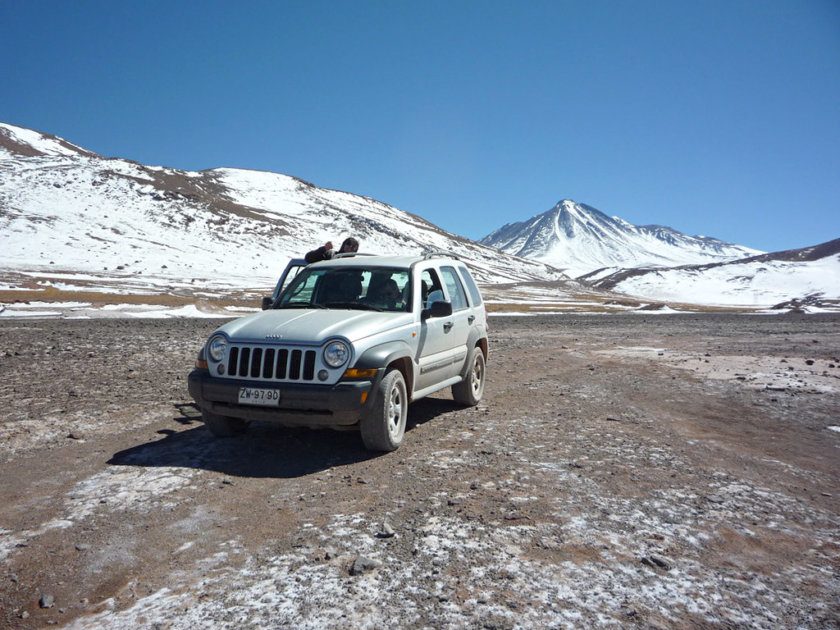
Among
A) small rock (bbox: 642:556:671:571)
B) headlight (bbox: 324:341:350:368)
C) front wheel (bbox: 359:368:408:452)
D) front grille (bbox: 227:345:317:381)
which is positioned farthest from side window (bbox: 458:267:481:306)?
small rock (bbox: 642:556:671:571)

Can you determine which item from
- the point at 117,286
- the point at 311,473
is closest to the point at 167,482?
the point at 311,473

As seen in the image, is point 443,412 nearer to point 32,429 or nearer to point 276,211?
point 32,429

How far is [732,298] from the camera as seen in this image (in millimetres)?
137625

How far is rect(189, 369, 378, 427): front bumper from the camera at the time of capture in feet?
17.8

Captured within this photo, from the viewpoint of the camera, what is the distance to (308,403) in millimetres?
5438

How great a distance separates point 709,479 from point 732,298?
150m

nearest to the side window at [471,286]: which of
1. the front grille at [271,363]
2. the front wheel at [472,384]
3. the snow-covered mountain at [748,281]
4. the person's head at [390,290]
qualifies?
the front wheel at [472,384]

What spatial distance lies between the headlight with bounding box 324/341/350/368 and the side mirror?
1.37 m

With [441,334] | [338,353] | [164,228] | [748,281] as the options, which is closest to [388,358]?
[338,353]

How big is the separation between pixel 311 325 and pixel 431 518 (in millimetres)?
2361

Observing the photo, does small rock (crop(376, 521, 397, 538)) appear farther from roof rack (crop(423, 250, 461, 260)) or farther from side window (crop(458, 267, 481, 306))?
side window (crop(458, 267, 481, 306))

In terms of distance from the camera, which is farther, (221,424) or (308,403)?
(221,424)

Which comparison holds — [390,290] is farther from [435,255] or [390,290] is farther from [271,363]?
[271,363]

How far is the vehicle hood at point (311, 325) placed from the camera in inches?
223
